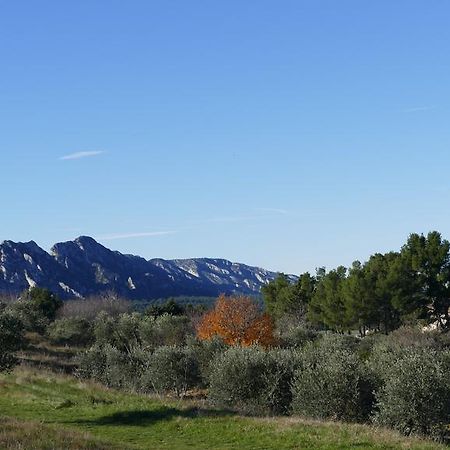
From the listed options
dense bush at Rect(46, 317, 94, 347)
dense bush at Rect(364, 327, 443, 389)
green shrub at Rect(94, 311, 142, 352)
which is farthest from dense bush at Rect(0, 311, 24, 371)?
dense bush at Rect(46, 317, 94, 347)

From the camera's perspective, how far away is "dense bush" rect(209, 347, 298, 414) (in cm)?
3438

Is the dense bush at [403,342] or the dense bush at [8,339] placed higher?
the dense bush at [8,339]

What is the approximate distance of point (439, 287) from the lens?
3187 inches

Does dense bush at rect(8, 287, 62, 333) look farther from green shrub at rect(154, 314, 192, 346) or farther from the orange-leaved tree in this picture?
the orange-leaved tree

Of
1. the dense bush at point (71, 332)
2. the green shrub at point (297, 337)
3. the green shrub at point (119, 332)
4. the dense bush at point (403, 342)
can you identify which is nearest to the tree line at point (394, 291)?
the dense bush at point (403, 342)

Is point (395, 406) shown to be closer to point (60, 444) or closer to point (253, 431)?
point (253, 431)

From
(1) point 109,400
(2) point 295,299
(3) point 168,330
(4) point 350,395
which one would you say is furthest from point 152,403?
(2) point 295,299

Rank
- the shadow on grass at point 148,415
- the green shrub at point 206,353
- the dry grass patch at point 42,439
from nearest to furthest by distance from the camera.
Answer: the dry grass patch at point 42,439, the shadow on grass at point 148,415, the green shrub at point 206,353

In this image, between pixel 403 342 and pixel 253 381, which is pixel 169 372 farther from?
pixel 403 342

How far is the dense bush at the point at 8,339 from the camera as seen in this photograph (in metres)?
30.5

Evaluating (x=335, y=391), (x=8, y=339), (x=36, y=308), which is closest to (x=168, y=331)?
(x=36, y=308)

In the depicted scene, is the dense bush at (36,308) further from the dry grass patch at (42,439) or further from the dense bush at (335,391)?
the dry grass patch at (42,439)

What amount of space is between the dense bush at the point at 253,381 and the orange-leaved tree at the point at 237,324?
3269 cm

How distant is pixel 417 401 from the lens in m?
28.1
